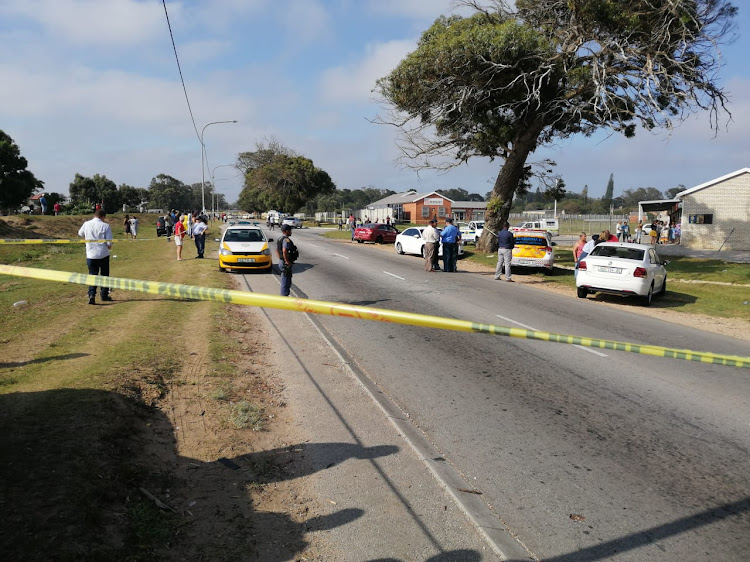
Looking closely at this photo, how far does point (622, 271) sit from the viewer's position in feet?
44.7

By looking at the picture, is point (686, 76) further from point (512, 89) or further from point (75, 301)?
point (75, 301)

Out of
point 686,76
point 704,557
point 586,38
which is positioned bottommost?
point 704,557

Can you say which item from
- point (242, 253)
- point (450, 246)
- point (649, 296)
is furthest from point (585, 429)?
point (450, 246)

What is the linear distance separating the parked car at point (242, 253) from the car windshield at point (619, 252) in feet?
32.1

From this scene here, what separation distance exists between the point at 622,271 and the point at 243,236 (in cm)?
1148

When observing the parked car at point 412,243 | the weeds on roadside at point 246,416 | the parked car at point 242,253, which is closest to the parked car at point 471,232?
the parked car at point 412,243

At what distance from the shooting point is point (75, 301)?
10750 mm

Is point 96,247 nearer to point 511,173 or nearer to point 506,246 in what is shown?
point 506,246

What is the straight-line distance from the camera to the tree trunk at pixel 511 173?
24.0 m

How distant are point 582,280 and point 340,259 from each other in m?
11.4

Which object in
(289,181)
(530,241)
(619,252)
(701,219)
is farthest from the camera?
(289,181)

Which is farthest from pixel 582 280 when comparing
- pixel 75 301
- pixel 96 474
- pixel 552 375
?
pixel 96 474

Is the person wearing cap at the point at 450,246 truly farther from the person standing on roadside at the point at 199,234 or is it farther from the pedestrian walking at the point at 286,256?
the pedestrian walking at the point at 286,256

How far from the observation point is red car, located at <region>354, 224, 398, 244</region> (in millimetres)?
36656
